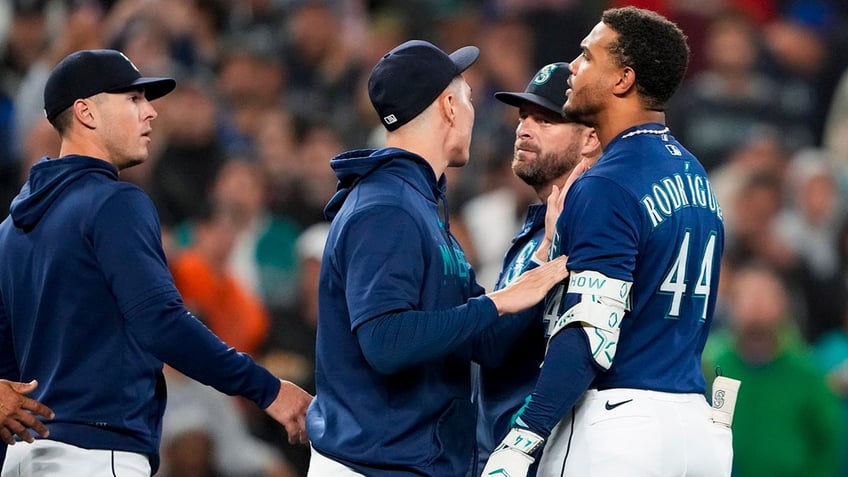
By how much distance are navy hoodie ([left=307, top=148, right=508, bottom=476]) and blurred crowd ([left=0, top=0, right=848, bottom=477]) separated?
10.7ft

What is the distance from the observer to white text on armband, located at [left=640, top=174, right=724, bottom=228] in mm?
3920

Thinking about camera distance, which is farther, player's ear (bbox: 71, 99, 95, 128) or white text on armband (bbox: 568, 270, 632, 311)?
player's ear (bbox: 71, 99, 95, 128)

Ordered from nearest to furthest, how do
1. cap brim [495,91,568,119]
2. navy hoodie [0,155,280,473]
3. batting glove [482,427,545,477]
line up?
batting glove [482,427,545,477], navy hoodie [0,155,280,473], cap brim [495,91,568,119]

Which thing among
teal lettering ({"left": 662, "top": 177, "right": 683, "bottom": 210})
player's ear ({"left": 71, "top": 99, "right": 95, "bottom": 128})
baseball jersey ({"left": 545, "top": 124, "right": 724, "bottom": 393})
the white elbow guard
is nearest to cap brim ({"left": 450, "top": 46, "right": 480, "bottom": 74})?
baseball jersey ({"left": 545, "top": 124, "right": 724, "bottom": 393})

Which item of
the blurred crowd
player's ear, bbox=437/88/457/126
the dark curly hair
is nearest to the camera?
the dark curly hair

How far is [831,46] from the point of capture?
10.7 metres

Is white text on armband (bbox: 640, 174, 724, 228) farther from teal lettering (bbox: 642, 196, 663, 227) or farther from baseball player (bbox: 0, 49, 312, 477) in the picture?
baseball player (bbox: 0, 49, 312, 477)

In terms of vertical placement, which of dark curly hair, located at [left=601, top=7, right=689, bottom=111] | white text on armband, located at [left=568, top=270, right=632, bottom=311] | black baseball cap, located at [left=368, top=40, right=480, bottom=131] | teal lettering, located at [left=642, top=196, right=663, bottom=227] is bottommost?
white text on armband, located at [left=568, top=270, right=632, bottom=311]

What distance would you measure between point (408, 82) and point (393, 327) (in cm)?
84

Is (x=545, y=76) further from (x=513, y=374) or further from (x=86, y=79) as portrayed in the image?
(x=86, y=79)

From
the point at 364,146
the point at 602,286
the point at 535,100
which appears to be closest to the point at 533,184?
the point at 535,100

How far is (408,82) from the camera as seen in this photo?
4242mm

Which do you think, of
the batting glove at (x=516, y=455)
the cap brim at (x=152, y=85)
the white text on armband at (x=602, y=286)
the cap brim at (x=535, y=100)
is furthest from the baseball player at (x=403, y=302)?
the cap brim at (x=152, y=85)

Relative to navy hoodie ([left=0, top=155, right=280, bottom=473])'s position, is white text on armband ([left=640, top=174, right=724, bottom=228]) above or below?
above
